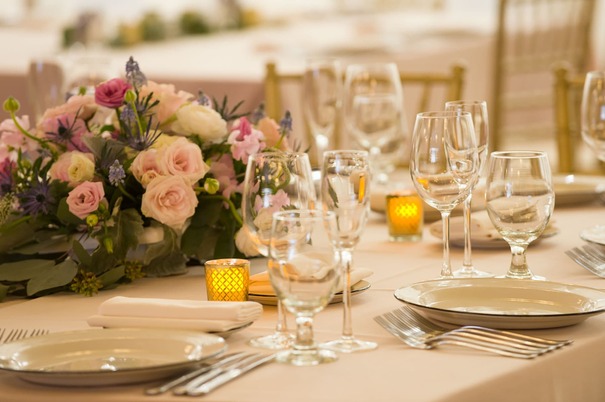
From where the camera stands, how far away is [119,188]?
150 cm

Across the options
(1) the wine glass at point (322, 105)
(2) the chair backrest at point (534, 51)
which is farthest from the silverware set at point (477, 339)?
(2) the chair backrest at point (534, 51)

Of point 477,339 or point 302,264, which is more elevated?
point 302,264

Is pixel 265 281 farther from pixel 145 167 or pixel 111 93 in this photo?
pixel 111 93

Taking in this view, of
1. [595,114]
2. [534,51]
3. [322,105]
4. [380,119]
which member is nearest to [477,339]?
[595,114]

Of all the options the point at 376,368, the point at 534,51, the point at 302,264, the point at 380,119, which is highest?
the point at 534,51

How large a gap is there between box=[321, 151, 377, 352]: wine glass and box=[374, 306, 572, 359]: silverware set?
0.17 ft

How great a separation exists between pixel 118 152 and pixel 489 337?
629 millimetres

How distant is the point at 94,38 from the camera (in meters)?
5.86

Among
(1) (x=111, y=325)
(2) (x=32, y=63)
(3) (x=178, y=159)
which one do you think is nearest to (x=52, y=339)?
(1) (x=111, y=325)

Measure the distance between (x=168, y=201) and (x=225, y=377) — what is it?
0.50 metres

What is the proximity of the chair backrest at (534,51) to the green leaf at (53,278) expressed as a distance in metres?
2.82

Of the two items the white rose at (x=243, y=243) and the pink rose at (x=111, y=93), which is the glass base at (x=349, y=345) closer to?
the white rose at (x=243, y=243)

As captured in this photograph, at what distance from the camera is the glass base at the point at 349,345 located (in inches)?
44.9

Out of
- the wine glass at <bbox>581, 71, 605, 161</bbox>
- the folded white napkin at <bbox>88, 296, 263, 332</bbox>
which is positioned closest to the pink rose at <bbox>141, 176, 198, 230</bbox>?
the folded white napkin at <bbox>88, 296, 263, 332</bbox>
